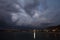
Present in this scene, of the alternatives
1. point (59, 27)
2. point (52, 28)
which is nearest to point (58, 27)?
point (59, 27)

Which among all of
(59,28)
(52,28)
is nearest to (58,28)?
(59,28)

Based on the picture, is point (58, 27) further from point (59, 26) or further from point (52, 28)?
point (52, 28)

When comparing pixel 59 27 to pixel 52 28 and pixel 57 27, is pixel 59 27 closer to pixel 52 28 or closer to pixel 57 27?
pixel 57 27

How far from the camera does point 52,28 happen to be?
193750 mm

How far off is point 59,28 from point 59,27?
9.48 ft

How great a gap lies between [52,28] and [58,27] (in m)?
15.4

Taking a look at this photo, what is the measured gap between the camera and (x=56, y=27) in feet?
602

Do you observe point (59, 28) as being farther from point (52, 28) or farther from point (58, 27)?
point (52, 28)

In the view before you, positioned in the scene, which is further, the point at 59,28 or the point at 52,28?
the point at 52,28

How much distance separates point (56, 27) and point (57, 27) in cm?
160

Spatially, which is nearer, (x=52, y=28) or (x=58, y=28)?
(x=58, y=28)

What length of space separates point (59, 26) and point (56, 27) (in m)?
5.58

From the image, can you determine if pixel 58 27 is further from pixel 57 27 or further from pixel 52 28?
pixel 52 28

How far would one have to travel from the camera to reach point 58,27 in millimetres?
180125
